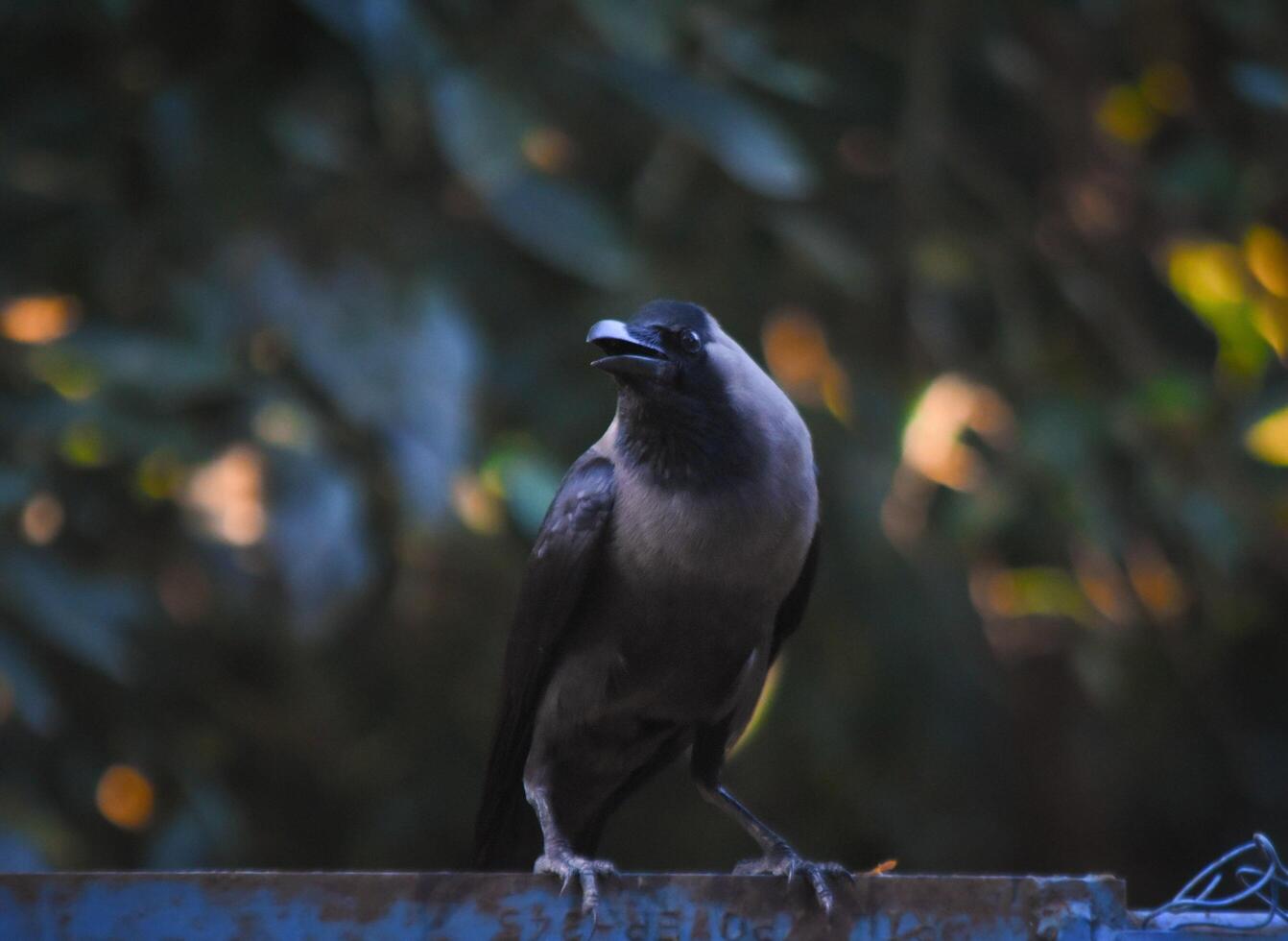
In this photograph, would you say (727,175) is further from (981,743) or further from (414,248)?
(981,743)

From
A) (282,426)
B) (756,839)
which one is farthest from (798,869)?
(282,426)

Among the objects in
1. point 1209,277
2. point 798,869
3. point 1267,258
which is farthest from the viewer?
point 1267,258

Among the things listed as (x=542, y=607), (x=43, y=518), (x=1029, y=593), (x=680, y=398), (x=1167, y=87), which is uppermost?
(x=1167, y=87)

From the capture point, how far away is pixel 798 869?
2.48 meters

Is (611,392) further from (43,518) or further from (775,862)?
(775,862)

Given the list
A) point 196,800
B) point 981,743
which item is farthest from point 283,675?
point 981,743

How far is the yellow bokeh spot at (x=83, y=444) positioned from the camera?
396 cm

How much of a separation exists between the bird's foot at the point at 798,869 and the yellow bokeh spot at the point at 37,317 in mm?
2298

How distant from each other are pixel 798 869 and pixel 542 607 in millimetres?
893

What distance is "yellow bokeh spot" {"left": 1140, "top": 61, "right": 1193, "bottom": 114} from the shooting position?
5.60 m

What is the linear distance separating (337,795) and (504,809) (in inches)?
125

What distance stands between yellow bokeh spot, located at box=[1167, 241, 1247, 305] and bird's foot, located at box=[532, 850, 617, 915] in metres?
3.33

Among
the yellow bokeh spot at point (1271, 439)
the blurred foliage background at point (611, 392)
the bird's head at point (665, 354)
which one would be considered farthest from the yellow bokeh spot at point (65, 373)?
the yellow bokeh spot at point (1271, 439)

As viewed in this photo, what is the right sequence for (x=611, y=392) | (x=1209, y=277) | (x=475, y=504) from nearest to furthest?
(x=475, y=504) → (x=611, y=392) → (x=1209, y=277)
